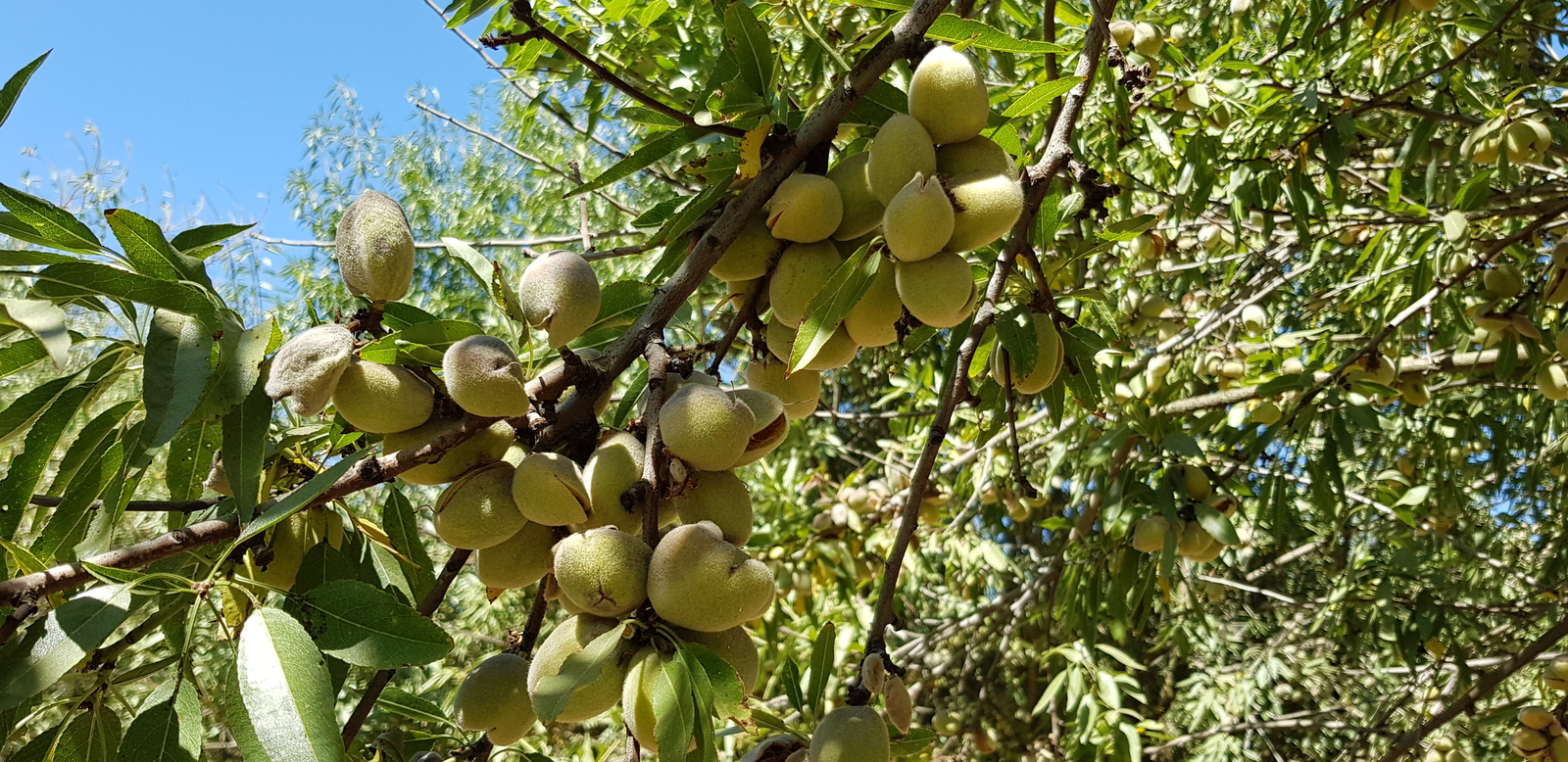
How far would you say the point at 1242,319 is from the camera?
312cm

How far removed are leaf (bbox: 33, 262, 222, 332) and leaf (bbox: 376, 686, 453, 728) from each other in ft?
1.61

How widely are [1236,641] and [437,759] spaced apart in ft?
15.3

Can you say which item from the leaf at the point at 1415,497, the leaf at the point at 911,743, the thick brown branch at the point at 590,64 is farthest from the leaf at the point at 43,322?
the leaf at the point at 1415,497

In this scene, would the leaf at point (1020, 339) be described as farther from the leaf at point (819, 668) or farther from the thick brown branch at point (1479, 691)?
the thick brown branch at point (1479, 691)

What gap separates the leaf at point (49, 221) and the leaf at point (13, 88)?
0.22 feet

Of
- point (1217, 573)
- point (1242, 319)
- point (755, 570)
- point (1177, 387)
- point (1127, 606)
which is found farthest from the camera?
point (1217, 573)

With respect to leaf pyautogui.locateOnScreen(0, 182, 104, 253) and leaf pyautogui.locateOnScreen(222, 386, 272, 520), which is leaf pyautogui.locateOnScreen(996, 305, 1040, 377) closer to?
leaf pyautogui.locateOnScreen(222, 386, 272, 520)

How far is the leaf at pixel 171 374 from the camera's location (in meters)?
0.80

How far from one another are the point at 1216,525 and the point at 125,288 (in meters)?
1.79

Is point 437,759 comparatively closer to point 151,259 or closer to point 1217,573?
point 151,259

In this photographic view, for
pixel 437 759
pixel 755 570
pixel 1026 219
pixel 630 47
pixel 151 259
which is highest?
pixel 630 47

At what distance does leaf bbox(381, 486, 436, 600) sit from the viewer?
Result: 117 cm

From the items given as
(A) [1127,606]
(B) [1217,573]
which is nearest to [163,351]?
(A) [1127,606]

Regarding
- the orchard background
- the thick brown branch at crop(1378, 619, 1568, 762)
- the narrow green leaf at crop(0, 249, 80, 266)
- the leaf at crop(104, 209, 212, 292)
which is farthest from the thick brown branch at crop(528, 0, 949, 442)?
the thick brown branch at crop(1378, 619, 1568, 762)
